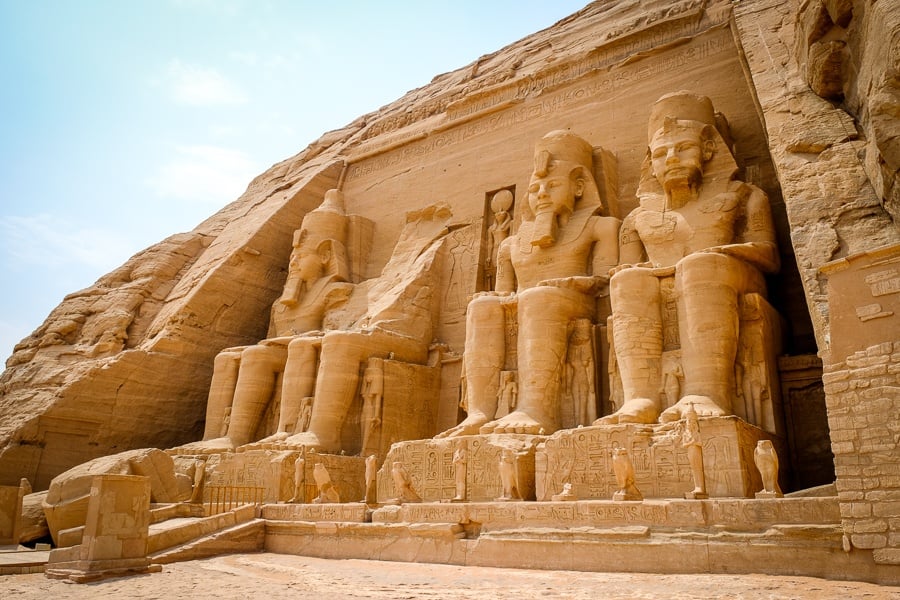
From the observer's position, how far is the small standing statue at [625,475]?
4.96 meters

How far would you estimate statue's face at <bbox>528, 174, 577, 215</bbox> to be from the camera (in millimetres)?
7785

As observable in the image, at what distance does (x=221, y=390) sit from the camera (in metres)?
9.21

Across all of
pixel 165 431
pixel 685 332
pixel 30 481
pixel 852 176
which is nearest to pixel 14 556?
pixel 30 481

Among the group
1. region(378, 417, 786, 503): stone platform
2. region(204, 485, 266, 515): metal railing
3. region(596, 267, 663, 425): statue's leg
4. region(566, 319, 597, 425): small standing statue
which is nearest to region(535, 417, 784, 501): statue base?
region(378, 417, 786, 503): stone platform

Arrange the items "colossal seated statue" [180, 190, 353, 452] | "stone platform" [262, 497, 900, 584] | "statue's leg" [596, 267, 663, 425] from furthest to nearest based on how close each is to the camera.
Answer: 1. "colossal seated statue" [180, 190, 353, 452]
2. "statue's leg" [596, 267, 663, 425]
3. "stone platform" [262, 497, 900, 584]

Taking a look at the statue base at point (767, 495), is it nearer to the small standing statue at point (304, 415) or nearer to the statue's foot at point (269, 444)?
the statue's foot at point (269, 444)

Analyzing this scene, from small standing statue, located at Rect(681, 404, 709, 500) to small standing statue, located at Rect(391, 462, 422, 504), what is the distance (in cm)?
237

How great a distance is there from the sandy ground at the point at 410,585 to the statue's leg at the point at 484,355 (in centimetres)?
194

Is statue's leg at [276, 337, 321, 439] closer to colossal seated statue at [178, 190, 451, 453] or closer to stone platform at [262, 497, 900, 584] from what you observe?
colossal seated statue at [178, 190, 451, 453]

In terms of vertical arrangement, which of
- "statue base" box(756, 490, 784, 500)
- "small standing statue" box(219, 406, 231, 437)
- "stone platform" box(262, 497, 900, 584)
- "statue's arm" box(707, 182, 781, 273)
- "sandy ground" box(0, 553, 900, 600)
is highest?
"statue's arm" box(707, 182, 781, 273)

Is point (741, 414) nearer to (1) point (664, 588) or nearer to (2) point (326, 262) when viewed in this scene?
(1) point (664, 588)

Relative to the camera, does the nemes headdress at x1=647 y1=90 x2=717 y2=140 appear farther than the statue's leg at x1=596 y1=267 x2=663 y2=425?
Yes

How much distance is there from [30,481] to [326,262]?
4.62 meters

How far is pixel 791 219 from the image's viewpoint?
16.6ft
